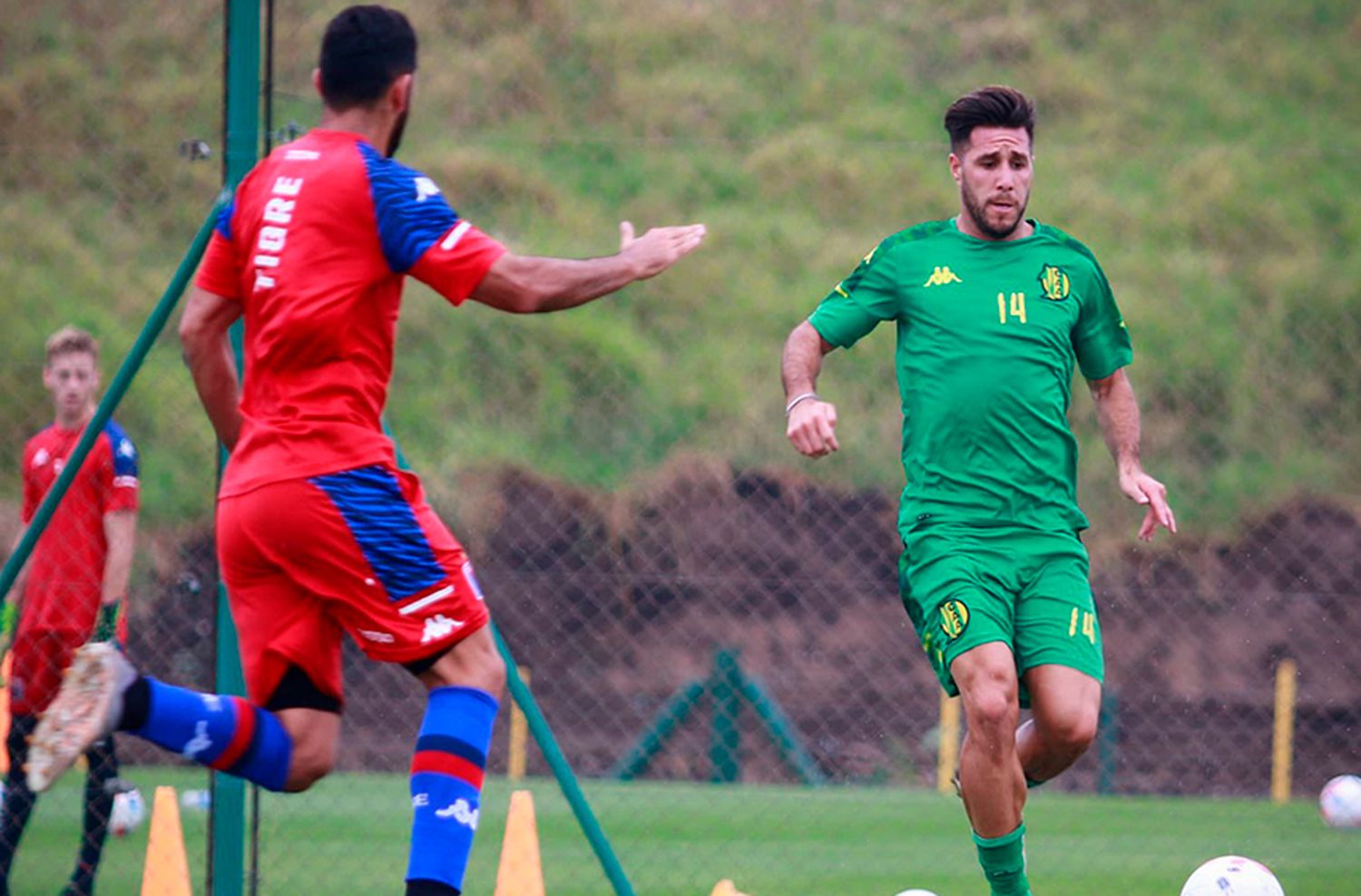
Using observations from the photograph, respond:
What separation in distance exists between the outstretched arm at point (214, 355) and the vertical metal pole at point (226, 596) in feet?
3.49

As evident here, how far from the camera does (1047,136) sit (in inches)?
807

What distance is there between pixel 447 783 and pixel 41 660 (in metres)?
3.52

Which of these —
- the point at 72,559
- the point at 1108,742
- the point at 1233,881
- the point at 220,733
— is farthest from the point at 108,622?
the point at 1108,742

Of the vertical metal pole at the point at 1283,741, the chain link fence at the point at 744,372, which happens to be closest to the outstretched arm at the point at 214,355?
the chain link fence at the point at 744,372

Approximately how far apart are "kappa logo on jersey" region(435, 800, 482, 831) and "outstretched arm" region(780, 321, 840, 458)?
1.15 meters

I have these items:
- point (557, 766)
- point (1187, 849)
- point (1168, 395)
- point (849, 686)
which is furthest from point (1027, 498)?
point (1168, 395)

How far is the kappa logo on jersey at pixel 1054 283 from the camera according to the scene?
4840 mm

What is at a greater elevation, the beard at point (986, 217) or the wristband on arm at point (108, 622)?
the beard at point (986, 217)

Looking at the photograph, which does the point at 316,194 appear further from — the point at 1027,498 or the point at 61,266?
the point at 61,266

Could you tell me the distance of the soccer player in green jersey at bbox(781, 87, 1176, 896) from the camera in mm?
4512

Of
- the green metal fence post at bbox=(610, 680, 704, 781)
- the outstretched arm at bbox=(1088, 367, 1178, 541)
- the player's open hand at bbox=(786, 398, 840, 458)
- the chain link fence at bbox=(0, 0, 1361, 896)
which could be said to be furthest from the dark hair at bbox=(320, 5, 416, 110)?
the green metal fence post at bbox=(610, 680, 704, 781)

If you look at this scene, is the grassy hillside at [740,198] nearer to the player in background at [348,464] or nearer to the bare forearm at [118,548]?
the bare forearm at [118,548]

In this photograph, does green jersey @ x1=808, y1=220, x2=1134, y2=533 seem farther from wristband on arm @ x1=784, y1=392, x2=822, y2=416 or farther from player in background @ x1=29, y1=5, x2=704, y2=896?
player in background @ x1=29, y1=5, x2=704, y2=896

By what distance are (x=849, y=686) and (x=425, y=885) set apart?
36.1ft
